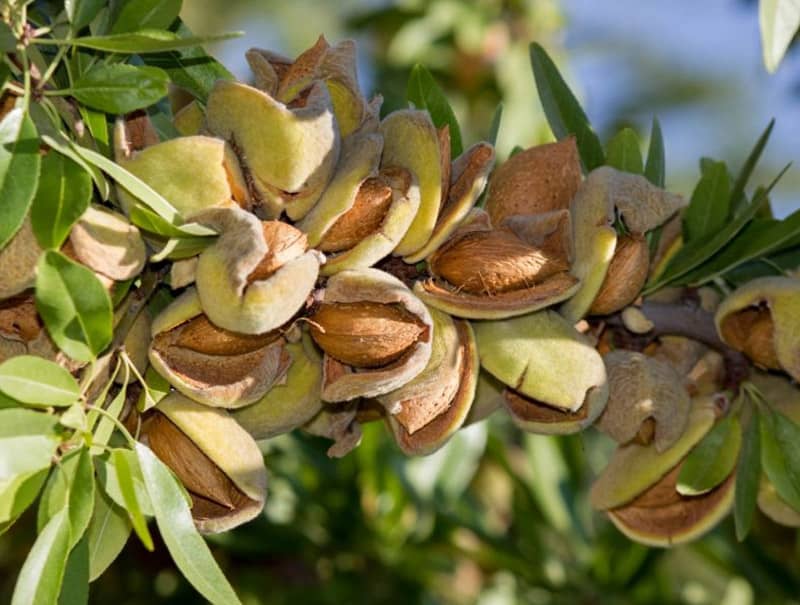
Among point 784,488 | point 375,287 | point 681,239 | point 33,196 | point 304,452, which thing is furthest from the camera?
point 304,452

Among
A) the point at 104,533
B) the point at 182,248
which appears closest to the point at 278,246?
the point at 182,248

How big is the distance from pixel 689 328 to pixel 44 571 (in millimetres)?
669

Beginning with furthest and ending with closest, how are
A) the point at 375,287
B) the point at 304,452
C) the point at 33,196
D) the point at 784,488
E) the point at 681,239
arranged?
the point at 304,452
the point at 681,239
the point at 784,488
the point at 375,287
the point at 33,196

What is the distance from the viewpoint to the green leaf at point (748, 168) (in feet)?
3.98

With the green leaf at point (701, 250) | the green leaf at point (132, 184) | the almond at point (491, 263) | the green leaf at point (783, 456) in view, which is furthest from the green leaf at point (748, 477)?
the green leaf at point (132, 184)

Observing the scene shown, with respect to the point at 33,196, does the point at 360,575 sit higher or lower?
lower

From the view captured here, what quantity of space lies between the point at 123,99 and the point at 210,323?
19 cm

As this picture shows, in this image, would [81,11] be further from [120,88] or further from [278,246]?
[278,246]

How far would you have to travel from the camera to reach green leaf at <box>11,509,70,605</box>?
84cm

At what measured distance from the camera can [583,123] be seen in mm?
1287

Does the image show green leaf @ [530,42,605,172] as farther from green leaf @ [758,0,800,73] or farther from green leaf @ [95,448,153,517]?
green leaf @ [95,448,153,517]

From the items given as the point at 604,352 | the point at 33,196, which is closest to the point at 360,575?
the point at 604,352

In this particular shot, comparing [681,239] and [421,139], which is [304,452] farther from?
[421,139]

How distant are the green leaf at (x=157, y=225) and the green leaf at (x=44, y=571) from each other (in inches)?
9.3
